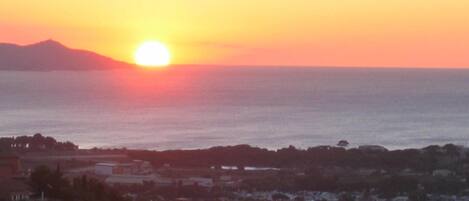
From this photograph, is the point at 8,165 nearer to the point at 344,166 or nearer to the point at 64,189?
the point at 64,189

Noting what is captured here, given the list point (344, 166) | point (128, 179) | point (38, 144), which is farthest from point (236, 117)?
point (128, 179)

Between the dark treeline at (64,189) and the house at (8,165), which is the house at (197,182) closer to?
the house at (8,165)

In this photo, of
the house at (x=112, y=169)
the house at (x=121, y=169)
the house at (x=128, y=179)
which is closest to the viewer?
the house at (x=128, y=179)

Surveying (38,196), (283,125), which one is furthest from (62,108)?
(38,196)

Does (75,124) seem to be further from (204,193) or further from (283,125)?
(204,193)

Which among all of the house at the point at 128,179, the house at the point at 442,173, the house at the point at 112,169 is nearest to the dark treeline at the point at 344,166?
the house at the point at 442,173

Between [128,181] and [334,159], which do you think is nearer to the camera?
[128,181]
